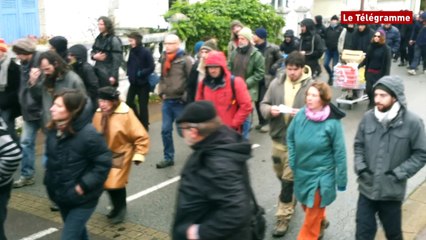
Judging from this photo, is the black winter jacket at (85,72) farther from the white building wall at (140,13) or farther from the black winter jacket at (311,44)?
the white building wall at (140,13)

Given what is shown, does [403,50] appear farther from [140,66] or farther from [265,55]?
[140,66]

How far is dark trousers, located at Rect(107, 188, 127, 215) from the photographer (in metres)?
5.84

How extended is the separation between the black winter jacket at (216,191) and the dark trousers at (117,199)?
2.67 m

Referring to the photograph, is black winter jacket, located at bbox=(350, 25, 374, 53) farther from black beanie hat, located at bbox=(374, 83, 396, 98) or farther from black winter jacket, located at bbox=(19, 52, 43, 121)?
black beanie hat, located at bbox=(374, 83, 396, 98)

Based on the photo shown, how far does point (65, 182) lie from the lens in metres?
4.29

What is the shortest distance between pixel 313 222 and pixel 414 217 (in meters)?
1.57

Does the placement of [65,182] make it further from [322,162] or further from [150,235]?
[322,162]

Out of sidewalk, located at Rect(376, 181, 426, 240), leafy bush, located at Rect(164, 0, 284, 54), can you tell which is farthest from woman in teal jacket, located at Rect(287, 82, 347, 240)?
leafy bush, located at Rect(164, 0, 284, 54)

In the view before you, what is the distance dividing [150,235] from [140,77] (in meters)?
3.88

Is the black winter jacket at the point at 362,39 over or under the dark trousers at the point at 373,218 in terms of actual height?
over

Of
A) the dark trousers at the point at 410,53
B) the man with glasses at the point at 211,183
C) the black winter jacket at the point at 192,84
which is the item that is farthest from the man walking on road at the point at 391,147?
the dark trousers at the point at 410,53

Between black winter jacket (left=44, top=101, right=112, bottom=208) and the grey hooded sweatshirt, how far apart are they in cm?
211

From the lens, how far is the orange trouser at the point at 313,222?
5078 millimetres

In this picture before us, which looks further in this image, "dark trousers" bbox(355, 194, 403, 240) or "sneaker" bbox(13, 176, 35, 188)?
"sneaker" bbox(13, 176, 35, 188)
